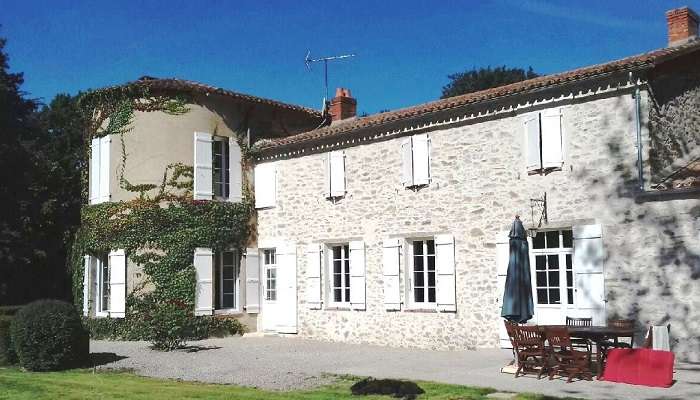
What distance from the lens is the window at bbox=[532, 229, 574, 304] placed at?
1172cm

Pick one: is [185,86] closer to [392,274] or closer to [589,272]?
[392,274]

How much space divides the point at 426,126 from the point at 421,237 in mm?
2069

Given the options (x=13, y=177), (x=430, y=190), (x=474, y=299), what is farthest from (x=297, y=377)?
(x=13, y=177)

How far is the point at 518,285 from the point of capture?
32.5 feet

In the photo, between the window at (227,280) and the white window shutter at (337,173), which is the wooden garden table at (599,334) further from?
the window at (227,280)

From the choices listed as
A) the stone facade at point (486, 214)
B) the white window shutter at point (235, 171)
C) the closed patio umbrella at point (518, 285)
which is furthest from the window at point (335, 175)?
the closed patio umbrella at point (518, 285)

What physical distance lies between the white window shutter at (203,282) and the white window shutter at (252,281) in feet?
2.94

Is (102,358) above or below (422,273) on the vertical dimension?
below

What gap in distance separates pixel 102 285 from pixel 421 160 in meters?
8.02

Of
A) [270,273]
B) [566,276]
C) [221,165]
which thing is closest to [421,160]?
[566,276]

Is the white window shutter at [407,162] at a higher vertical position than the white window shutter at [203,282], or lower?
higher

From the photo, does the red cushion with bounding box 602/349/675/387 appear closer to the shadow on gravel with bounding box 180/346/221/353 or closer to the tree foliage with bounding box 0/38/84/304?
the shadow on gravel with bounding box 180/346/221/353

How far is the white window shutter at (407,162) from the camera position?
1391 centimetres

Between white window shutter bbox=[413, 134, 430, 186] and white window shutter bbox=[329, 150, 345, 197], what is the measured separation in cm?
191
